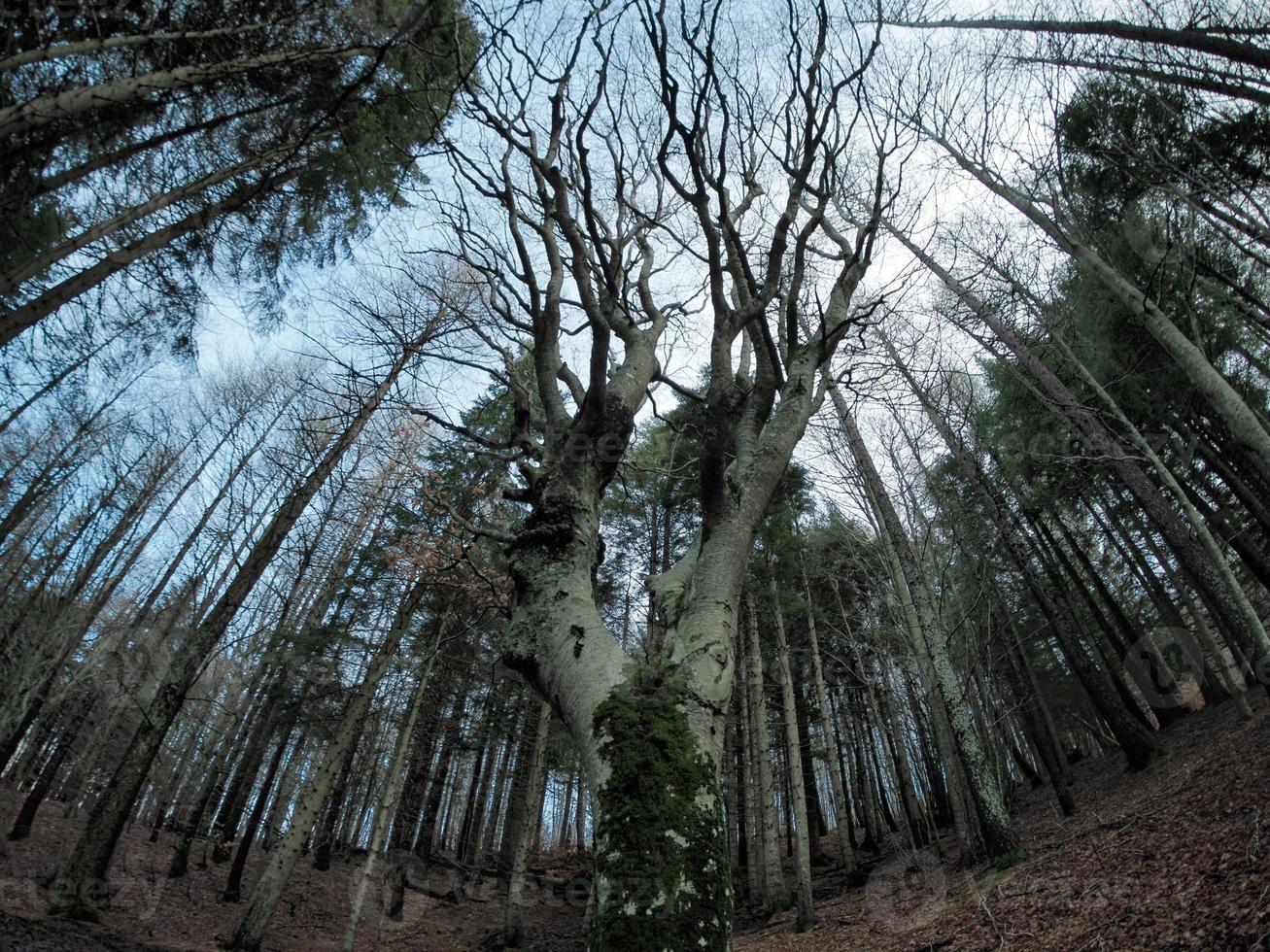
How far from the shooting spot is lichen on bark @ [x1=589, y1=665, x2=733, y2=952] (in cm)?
139

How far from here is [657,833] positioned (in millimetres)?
1525

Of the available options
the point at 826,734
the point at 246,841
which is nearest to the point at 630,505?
the point at 826,734

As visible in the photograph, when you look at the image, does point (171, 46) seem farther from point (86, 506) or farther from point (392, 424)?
point (86, 506)

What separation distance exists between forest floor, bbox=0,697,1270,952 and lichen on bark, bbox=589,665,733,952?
134 inches

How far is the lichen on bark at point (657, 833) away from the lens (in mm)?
1395

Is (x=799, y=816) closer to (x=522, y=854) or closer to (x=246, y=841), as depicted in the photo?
Answer: (x=522, y=854)

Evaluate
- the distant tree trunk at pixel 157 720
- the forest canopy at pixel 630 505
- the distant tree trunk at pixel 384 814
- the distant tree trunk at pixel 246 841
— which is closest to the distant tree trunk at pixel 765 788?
the forest canopy at pixel 630 505

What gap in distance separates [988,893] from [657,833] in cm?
683

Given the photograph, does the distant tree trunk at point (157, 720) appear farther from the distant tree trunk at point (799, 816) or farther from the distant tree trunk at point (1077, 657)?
the distant tree trunk at point (1077, 657)

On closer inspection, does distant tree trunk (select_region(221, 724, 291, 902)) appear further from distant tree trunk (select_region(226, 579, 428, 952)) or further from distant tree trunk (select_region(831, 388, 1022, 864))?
distant tree trunk (select_region(831, 388, 1022, 864))

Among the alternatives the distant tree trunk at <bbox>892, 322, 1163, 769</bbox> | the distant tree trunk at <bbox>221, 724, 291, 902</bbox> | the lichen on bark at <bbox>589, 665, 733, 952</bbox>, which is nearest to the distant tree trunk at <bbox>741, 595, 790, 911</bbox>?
the distant tree trunk at <bbox>892, 322, 1163, 769</bbox>

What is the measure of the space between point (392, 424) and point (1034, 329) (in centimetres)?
1116

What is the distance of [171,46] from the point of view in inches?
187

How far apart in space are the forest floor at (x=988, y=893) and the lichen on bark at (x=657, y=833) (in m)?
3.41
